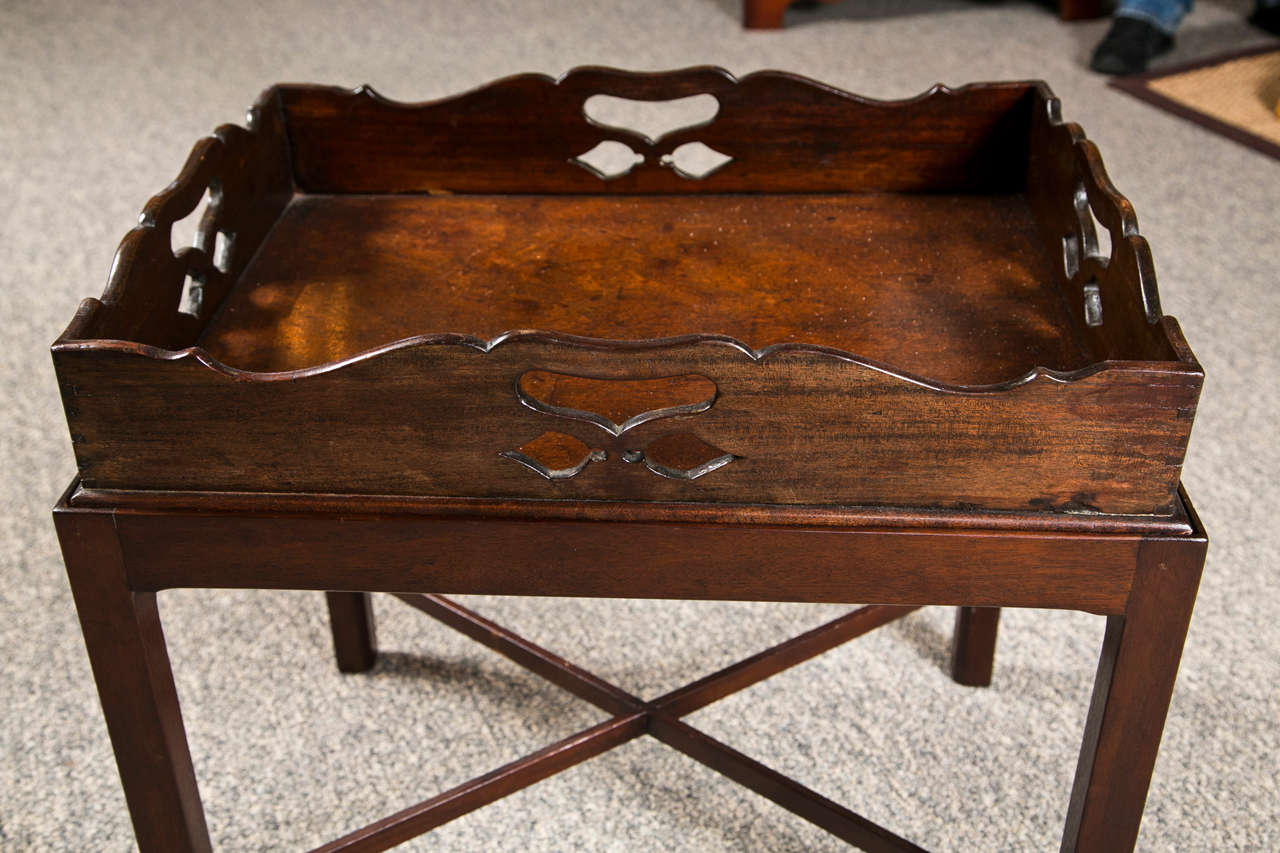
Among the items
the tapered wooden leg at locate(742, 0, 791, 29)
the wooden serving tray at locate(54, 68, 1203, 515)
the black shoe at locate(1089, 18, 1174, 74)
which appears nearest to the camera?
the wooden serving tray at locate(54, 68, 1203, 515)

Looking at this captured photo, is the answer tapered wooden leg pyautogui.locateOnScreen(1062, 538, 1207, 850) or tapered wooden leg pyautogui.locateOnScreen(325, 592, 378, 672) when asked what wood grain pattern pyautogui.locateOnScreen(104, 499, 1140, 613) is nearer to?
tapered wooden leg pyautogui.locateOnScreen(1062, 538, 1207, 850)

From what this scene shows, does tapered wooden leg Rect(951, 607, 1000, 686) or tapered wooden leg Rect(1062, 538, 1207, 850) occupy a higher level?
tapered wooden leg Rect(1062, 538, 1207, 850)

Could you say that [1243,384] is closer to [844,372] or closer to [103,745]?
[844,372]

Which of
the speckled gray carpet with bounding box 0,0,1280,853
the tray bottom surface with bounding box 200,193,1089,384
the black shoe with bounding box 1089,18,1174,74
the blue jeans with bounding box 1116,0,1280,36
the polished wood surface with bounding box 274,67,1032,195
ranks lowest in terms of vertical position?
the speckled gray carpet with bounding box 0,0,1280,853

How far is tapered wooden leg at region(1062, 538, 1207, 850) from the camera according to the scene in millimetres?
771

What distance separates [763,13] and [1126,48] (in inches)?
29.9

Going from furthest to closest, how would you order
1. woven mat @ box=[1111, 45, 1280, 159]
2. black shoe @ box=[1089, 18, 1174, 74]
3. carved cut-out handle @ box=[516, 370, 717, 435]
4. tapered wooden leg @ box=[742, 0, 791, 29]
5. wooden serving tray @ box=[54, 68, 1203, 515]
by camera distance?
tapered wooden leg @ box=[742, 0, 791, 29] → black shoe @ box=[1089, 18, 1174, 74] → woven mat @ box=[1111, 45, 1280, 159] → carved cut-out handle @ box=[516, 370, 717, 435] → wooden serving tray @ box=[54, 68, 1203, 515]

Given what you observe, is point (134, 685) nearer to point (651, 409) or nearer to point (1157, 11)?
point (651, 409)

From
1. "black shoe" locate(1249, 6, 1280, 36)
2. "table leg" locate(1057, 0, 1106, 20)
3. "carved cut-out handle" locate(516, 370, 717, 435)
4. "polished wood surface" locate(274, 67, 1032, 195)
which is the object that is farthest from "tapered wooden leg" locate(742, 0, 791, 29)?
"carved cut-out handle" locate(516, 370, 717, 435)

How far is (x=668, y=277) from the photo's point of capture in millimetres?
1028

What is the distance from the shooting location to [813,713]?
4.32 feet

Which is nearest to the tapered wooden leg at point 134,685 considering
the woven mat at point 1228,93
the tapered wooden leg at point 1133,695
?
the tapered wooden leg at point 1133,695

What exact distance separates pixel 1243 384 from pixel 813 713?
873 millimetres

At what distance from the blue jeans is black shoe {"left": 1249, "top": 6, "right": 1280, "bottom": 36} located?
1.05 feet
